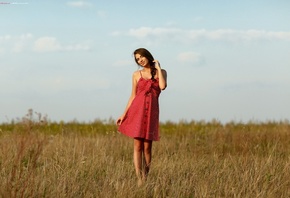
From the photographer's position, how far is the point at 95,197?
571 cm

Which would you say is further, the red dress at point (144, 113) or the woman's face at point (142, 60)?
the woman's face at point (142, 60)

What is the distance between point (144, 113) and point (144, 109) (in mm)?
49

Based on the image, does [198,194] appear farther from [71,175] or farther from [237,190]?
[71,175]

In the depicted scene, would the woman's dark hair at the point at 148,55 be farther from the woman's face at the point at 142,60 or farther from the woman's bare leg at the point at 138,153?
the woman's bare leg at the point at 138,153

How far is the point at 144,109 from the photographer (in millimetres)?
6859

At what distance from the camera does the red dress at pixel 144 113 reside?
268 inches

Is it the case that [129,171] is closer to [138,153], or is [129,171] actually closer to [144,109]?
[138,153]

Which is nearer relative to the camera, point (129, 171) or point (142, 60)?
point (142, 60)

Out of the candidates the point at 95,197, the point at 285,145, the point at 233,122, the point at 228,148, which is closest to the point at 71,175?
the point at 95,197

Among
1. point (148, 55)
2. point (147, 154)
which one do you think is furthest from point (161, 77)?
point (147, 154)

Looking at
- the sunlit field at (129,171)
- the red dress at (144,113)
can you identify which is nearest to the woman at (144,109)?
the red dress at (144,113)

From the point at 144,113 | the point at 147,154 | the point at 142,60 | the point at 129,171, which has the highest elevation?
the point at 142,60

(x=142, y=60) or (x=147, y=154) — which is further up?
(x=142, y=60)

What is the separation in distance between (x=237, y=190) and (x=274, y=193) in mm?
438
